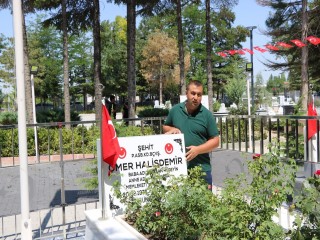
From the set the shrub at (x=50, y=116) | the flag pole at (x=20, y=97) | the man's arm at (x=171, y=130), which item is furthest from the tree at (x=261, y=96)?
the flag pole at (x=20, y=97)

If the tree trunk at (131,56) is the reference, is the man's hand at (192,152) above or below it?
below

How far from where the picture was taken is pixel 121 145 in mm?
3734

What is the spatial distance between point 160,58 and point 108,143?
38198 mm

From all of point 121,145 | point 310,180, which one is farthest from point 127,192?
point 310,180

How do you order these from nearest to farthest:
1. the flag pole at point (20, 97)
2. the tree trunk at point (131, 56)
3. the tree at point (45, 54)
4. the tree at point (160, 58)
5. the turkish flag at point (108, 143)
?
the flag pole at point (20, 97) < the turkish flag at point (108, 143) < the tree trunk at point (131, 56) < the tree at point (45, 54) < the tree at point (160, 58)

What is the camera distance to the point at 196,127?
3.89 m

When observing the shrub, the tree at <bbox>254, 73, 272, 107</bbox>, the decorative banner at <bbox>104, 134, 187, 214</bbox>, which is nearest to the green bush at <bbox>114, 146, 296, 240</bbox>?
the decorative banner at <bbox>104, 134, 187, 214</bbox>

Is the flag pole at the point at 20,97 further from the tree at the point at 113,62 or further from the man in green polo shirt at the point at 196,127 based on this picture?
the tree at the point at 113,62

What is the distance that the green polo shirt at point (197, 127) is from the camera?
3.88 meters

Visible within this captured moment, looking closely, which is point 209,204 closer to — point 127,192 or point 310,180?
point 310,180

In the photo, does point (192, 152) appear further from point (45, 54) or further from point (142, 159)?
point (45, 54)

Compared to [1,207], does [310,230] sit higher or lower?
higher

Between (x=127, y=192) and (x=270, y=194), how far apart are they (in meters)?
1.54

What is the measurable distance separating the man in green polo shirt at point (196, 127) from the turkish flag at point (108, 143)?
2.02ft
